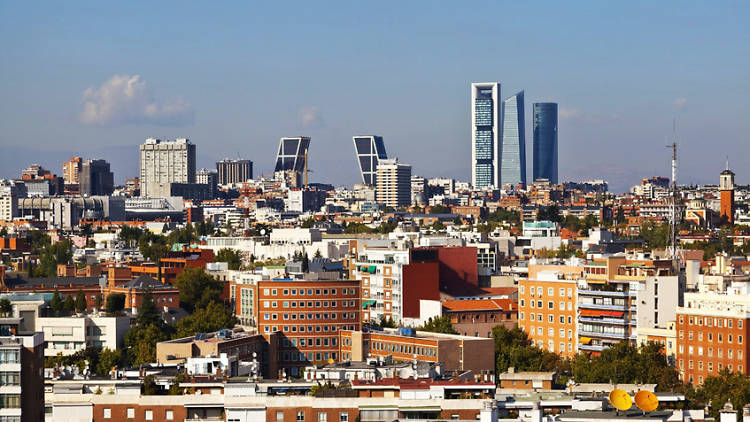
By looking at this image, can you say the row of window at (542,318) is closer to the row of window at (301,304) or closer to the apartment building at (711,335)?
the apartment building at (711,335)

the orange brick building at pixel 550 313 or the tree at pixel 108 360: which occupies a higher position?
the orange brick building at pixel 550 313

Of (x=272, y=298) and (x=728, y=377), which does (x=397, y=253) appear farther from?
(x=728, y=377)

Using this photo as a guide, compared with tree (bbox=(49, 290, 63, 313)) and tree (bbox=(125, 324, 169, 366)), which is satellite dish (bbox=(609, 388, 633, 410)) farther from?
tree (bbox=(49, 290, 63, 313))

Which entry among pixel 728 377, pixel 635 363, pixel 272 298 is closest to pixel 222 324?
pixel 272 298

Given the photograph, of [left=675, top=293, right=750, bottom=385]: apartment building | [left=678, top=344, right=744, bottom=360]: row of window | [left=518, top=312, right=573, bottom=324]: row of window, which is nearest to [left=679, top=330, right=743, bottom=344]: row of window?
[left=675, top=293, right=750, bottom=385]: apartment building

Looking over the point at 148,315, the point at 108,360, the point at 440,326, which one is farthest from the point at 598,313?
the point at 148,315

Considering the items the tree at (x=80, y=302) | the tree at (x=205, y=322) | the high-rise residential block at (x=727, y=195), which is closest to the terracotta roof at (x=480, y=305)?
the tree at (x=205, y=322)
